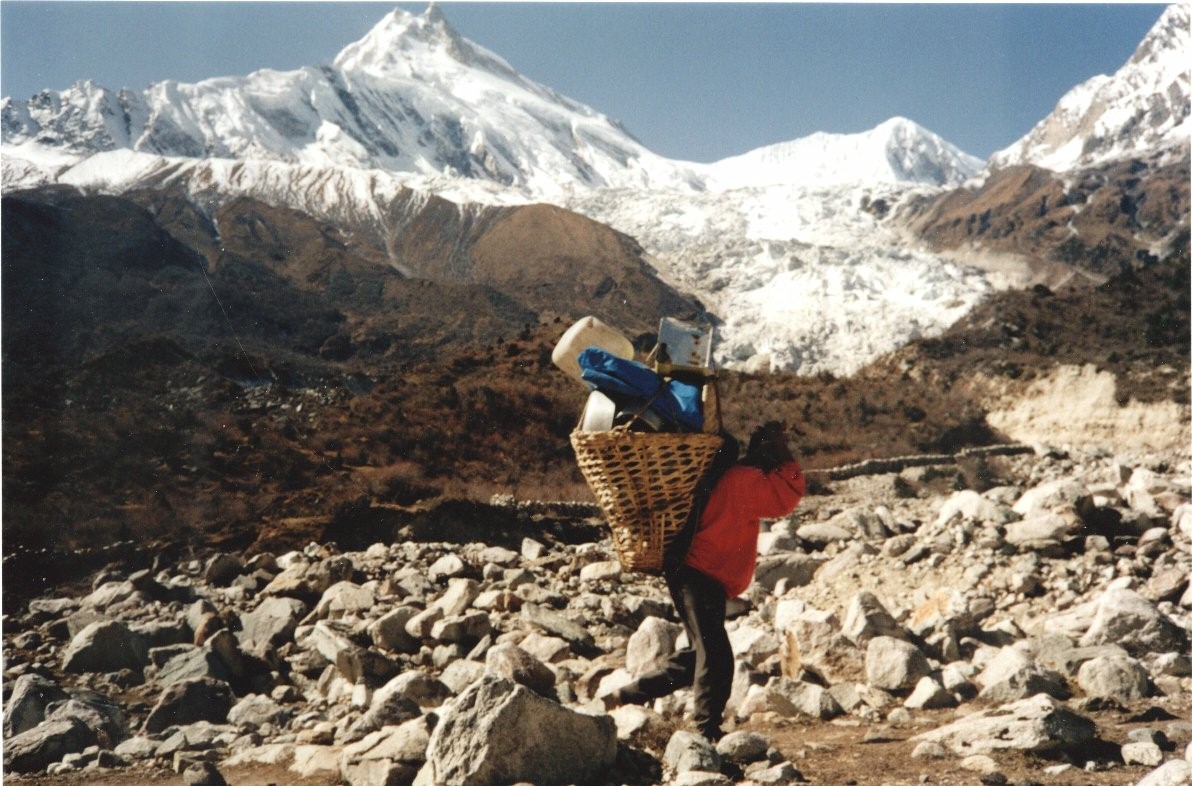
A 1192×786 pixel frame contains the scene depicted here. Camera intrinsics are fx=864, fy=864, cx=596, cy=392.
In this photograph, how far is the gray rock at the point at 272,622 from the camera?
227 inches

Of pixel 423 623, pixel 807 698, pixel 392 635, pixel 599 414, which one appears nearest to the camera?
pixel 599 414

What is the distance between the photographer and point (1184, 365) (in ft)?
63.0

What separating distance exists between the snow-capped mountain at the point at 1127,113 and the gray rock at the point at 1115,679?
90.7 m

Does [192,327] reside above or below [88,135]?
below

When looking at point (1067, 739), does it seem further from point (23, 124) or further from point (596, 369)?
point (23, 124)

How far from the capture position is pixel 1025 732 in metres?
2.88

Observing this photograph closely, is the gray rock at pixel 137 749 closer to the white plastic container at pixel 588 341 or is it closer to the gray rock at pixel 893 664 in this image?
the white plastic container at pixel 588 341

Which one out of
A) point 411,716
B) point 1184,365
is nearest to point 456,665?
point 411,716

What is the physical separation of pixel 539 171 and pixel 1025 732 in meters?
92.7

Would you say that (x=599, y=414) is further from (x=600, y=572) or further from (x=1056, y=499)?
(x=1056, y=499)

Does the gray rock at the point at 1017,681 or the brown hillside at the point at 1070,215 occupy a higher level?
the brown hillside at the point at 1070,215

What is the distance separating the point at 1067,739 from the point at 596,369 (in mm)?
1981

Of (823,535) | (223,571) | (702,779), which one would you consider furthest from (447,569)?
(702,779)

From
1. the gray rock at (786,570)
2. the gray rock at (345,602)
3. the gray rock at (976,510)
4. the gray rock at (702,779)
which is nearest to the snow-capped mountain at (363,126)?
the gray rock at (345,602)
